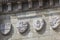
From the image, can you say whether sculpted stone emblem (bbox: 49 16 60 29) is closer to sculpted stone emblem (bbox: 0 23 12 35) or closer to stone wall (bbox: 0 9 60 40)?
stone wall (bbox: 0 9 60 40)

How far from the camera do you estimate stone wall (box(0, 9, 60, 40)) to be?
4398mm

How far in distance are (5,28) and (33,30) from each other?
0.65 meters

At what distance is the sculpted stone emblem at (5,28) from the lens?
4645mm

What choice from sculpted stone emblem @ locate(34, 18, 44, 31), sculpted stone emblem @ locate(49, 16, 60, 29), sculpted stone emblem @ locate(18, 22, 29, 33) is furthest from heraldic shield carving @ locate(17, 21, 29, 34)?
sculpted stone emblem @ locate(49, 16, 60, 29)

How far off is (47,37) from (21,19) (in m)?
0.72

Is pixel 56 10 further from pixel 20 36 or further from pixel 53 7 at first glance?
pixel 20 36

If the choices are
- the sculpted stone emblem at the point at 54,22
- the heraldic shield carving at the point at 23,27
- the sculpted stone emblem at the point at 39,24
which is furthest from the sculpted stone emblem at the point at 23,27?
the sculpted stone emblem at the point at 54,22

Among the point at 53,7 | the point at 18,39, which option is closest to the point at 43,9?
the point at 53,7

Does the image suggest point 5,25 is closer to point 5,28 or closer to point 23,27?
point 5,28

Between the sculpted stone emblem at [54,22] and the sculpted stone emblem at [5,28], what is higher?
the sculpted stone emblem at [54,22]

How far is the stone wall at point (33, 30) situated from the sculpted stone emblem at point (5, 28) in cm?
8

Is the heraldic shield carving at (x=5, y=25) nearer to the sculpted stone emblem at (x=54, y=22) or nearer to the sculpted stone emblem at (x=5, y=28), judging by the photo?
the sculpted stone emblem at (x=5, y=28)

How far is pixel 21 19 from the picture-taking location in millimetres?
4648

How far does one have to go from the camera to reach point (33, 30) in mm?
4516
